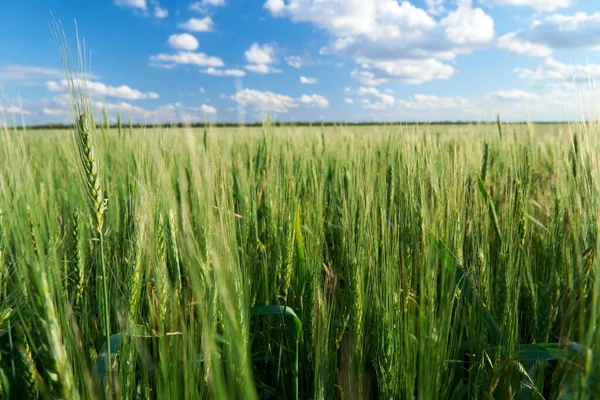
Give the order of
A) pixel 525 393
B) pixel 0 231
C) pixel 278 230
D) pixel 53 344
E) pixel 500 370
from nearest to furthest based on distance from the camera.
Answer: pixel 53 344, pixel 500 370, pixel 525 393, pixel 0 231, pixel 278 230

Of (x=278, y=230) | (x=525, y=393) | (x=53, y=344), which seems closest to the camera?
(x=53, y=344)

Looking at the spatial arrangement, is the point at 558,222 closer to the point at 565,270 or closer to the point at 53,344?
the point at 565,270

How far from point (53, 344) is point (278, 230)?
85cm

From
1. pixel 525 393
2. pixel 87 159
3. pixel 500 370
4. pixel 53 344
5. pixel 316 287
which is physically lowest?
pixel 525 393

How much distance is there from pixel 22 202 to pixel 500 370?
1.45m

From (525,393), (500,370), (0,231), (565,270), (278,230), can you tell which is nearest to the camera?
(500,370)

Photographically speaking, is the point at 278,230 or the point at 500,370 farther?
the point at 278,230

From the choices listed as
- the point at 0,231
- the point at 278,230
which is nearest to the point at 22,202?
the point at 0,231

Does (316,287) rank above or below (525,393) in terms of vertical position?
above

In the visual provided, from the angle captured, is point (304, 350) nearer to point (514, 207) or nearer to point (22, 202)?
point (514, 207)

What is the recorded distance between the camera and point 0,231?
109cm

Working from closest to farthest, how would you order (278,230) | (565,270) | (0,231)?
1. (0,231)
2. (565,270)
3. (278,230)

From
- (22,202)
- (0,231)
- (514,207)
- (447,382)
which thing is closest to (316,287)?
(447,382)

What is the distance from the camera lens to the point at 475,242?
3.82 feet
